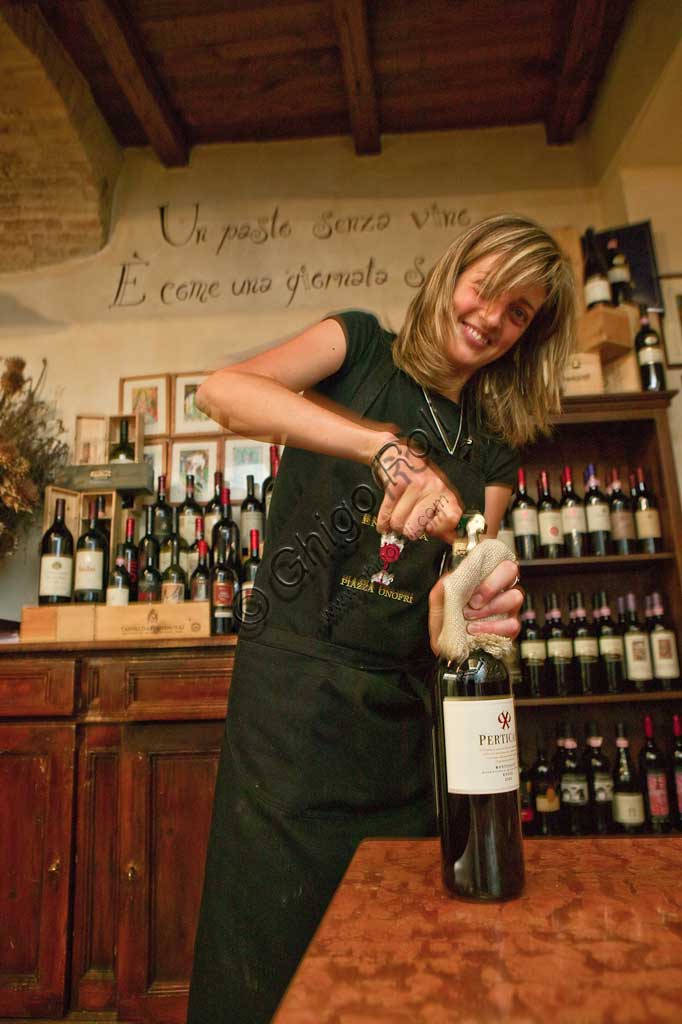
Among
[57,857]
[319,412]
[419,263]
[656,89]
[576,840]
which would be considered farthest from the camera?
[419,263]

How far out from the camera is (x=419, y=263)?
3.33 meters

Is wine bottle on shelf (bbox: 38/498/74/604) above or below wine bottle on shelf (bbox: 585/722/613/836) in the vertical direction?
above

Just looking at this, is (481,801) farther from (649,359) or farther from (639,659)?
(649,359)

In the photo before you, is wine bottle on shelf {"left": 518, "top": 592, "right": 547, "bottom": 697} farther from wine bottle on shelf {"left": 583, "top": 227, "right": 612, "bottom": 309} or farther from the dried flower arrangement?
the dried flower arrangement

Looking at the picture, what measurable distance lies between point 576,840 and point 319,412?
604 mm

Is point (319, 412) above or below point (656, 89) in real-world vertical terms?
below

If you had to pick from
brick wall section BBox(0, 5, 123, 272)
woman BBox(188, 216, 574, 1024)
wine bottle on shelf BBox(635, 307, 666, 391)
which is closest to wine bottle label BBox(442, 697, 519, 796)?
woman BBox(188, 216, 574, 1024)

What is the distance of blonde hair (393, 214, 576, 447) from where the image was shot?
1.18 metres

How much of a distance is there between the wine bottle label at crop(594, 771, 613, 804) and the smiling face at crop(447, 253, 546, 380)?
1.93 metres

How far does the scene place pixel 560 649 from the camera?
8.71 ft

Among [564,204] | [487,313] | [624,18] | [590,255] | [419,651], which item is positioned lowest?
[419,651]

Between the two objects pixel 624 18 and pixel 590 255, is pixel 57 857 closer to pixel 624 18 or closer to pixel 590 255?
pixel 590 255

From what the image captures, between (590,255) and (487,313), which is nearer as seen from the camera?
(487,313)

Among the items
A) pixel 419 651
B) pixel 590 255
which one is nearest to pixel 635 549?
pixel 590 255
